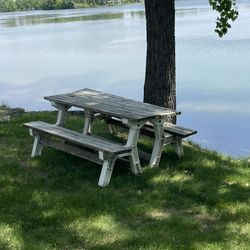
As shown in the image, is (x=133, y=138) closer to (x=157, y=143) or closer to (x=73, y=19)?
(x=157, y=143)

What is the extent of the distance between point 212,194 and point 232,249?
1.16 metres

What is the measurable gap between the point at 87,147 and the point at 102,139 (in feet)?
0.94

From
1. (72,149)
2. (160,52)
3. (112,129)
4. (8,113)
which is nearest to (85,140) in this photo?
(72,149)

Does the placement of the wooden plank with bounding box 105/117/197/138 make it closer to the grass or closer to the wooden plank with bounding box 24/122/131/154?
the grass

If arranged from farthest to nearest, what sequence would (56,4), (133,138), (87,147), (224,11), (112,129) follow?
(56,4) → (224,11) → (112,129) → (87,147) → (133,138)

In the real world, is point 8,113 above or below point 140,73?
above

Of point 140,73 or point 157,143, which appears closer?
point 157,143

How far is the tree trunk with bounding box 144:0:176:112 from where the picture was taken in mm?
6566

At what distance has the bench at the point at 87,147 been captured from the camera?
16.2 ft

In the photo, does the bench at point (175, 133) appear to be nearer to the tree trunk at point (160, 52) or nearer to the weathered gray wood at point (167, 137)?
the weathered gray wood at point (167, 137)

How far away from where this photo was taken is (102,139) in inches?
220

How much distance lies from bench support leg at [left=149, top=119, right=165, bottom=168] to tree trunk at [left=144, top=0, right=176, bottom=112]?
141 cm

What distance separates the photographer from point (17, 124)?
7.68 m

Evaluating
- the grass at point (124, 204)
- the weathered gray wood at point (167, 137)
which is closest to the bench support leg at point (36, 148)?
the grass at point (124, 204)
